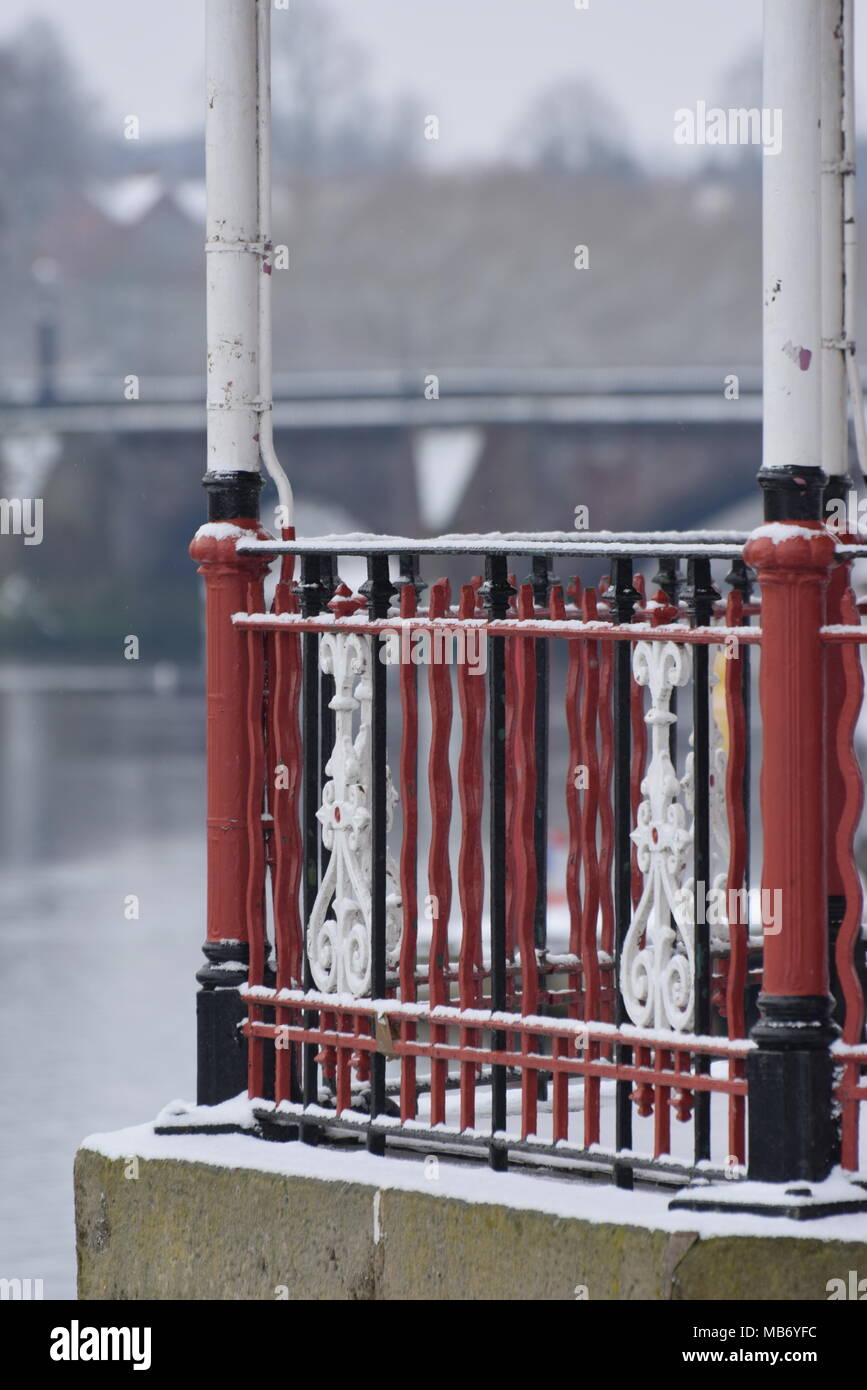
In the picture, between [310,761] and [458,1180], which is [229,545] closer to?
[310,761]

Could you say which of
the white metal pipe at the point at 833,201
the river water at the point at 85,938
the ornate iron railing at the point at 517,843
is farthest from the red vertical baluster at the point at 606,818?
the river water at the point at 85,938

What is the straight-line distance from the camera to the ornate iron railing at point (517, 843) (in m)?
4.14

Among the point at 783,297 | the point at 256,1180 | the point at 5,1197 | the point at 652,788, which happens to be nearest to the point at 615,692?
the point at 652,788

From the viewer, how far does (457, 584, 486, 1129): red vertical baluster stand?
445cm

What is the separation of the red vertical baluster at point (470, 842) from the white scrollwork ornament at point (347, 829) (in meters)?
0.20

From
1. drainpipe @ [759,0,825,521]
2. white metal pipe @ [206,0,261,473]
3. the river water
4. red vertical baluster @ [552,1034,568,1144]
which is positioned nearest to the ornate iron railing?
red vertical baluster @ [552,1034,568,1144]

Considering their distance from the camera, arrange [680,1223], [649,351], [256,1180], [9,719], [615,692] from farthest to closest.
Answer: [649,351]
[9,719]
[256,1180]
[615,692]
[680,1223]

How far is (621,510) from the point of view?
66.2 metres

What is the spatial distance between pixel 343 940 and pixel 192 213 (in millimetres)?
91054

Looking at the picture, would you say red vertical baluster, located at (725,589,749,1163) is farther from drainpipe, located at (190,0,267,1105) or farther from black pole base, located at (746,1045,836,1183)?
drainpipe, located at (190,0,267,1105)

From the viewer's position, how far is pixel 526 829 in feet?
14.6

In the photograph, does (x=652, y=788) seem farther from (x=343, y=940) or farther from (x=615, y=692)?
(x=343, y=940)

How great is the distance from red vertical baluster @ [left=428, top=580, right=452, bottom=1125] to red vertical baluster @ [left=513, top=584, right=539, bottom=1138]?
126 mm

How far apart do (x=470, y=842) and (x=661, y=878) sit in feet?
1.34
